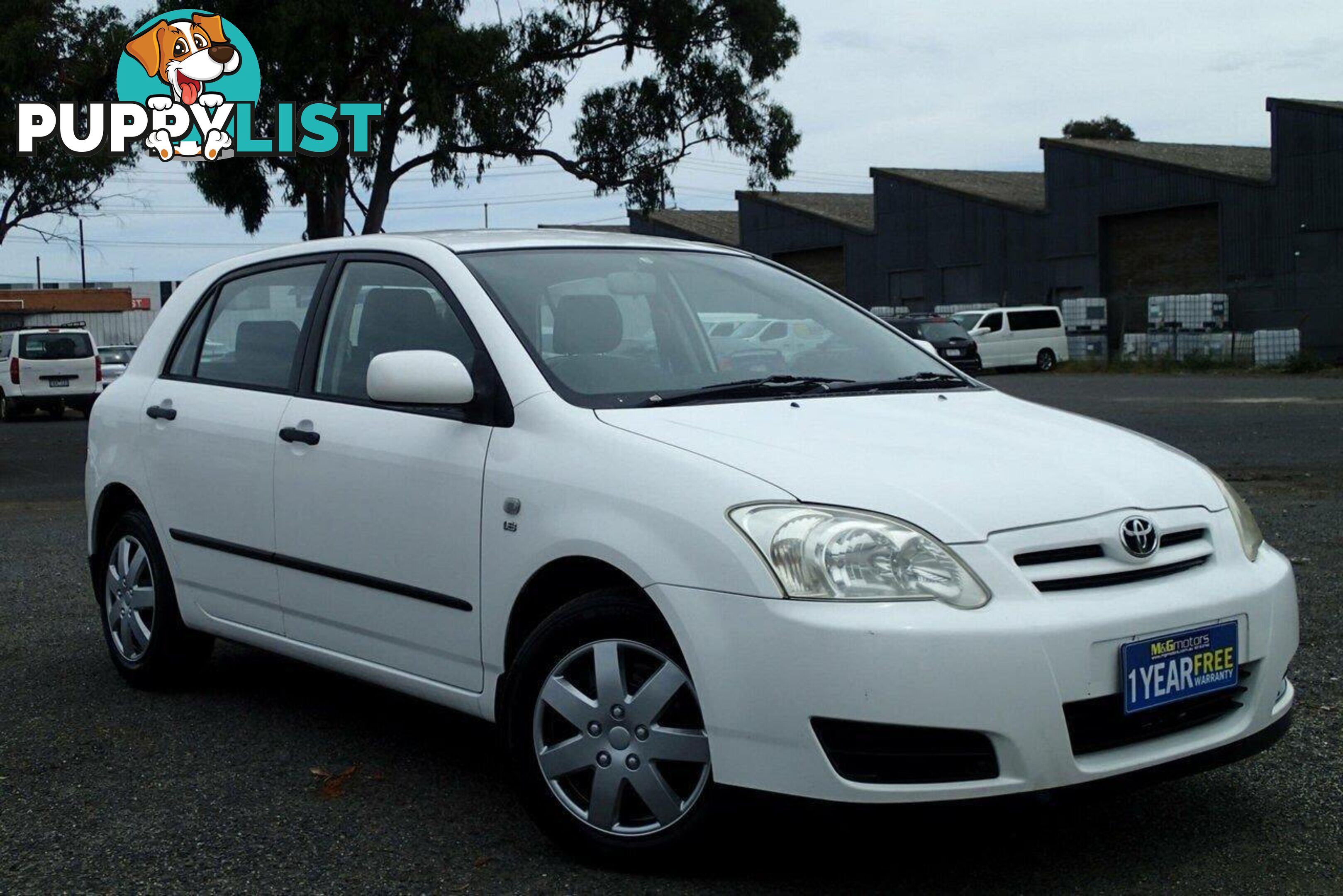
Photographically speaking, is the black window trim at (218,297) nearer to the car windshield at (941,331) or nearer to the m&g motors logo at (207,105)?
the m&g motors logo at (207,105)

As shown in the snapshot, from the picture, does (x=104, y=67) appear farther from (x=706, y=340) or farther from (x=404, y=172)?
(x=706, y=340)

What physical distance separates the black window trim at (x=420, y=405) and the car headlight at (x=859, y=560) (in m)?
1.01

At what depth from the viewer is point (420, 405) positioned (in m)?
4.16

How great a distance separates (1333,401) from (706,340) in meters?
20.0

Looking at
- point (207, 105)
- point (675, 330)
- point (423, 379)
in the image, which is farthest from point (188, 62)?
point (423, 379)

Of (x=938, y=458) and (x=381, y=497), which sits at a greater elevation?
Result: (x=938, y=458)

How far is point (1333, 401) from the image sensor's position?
22.3 m

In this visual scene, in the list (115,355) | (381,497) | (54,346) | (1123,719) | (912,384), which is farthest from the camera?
(115,355)

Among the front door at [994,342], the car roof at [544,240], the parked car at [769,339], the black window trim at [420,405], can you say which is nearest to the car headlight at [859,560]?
the black window trim at [420,405]

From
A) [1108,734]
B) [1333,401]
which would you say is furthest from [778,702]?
[1333,401]

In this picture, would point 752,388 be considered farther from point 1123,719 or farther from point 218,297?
point 218,297

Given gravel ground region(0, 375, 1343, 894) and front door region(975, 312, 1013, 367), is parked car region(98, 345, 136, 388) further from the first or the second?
gravel ground region(0, 375, 1343, 894)

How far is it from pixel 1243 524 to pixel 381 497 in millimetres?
2254

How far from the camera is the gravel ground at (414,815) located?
3525mm
